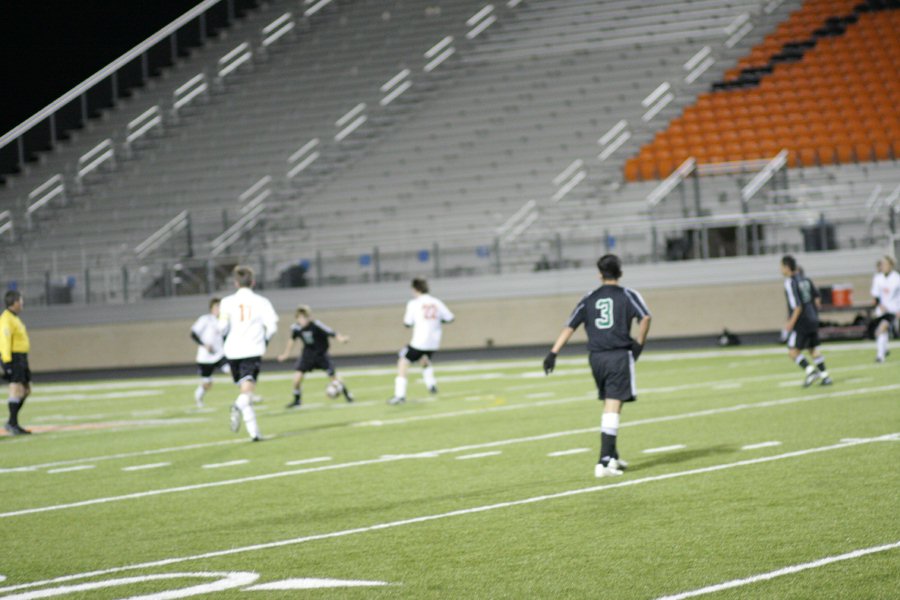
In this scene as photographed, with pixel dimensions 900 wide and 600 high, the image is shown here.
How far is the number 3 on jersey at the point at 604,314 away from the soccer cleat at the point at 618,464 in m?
1.05

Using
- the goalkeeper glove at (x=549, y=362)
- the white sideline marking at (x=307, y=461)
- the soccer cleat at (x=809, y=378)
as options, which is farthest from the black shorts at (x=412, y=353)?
the goalkeeper glove at (x=549, y=362)

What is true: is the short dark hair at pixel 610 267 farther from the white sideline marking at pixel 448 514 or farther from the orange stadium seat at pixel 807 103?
the orange stadium seat at pixel 807 103

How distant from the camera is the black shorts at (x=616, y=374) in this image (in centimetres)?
1070

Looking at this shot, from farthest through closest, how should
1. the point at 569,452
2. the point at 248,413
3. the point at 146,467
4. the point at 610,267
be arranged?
1. the point at 248,413
2. the point at 146,467
3. the point at 569,452
4. the point at 610,267

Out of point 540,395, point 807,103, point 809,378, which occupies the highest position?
point 807,103

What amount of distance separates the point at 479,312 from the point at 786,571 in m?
27.4

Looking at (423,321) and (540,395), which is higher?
(423,321)

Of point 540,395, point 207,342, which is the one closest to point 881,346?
point 540,395

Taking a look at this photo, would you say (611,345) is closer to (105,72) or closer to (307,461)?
(307,461)

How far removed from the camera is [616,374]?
1070 centimetres

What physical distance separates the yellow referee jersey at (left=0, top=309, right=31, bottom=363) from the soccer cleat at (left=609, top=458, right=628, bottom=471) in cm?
932

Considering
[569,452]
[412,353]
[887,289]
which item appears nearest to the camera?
[569,452]

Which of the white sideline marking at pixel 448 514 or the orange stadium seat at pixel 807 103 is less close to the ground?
the orange stadium seat at pixel 807 103

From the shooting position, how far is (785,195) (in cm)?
3238
